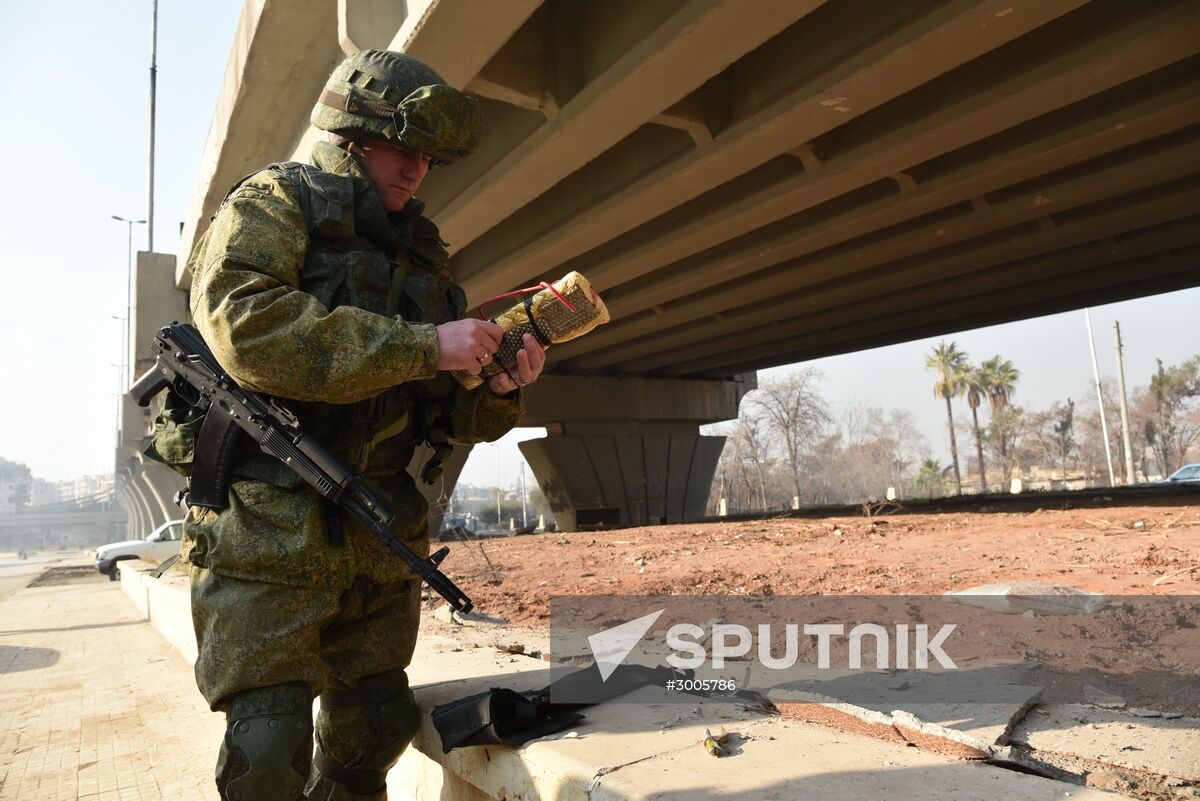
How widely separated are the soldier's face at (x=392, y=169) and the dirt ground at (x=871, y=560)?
3.01 meters

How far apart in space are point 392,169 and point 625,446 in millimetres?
16975

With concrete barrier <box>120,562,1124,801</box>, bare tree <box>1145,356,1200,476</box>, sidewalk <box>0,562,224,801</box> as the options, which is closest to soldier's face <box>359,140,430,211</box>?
concrete barrier <box>120,562,1124,801</box>

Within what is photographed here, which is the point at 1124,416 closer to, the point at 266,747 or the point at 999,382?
the point at 999,382

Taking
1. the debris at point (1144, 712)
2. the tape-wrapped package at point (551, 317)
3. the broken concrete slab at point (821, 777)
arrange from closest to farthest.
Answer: the broken concrete slab at point (821, 777)
the tape-wrapped package at point (551, 317)
the debris at point (1144, 712)

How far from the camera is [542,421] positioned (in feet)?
58.1

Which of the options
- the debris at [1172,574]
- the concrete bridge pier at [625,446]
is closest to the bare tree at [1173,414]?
the concrete bridge pier at [625,446]

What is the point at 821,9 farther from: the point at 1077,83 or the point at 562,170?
the point at 562,170

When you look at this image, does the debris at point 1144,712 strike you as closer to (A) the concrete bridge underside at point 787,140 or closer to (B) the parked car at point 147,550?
(A) the concrete bridge underside at point 787,140

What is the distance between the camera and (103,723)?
3.92m

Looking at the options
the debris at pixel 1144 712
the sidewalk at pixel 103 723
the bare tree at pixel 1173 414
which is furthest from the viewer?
the bare tree at pixel 1173 414

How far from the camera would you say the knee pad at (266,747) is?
153 centimetres

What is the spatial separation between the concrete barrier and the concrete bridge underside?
4.30m

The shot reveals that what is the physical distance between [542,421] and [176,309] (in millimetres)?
8266

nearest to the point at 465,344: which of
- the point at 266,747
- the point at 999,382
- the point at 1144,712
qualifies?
the point at 266,747
